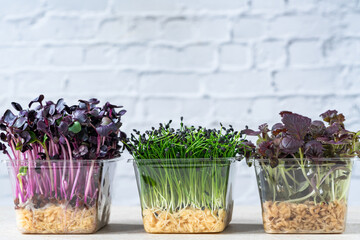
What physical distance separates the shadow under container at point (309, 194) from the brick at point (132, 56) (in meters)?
0.97

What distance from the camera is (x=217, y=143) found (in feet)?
2.63

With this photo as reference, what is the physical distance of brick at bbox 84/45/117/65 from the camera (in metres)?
1.69

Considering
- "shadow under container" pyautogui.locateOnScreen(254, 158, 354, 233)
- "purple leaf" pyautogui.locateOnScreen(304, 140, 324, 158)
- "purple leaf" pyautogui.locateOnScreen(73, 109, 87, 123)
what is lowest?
"shadow under container" pyautogui.locateOnScreen(254, 158, 354, 233)

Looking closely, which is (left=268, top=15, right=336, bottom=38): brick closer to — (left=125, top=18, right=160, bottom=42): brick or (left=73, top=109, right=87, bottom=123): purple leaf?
(left=125, top=18, right=160, bottom=42): brick

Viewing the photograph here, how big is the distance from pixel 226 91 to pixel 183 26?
11.6 inches

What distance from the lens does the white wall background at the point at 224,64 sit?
165 centimetres

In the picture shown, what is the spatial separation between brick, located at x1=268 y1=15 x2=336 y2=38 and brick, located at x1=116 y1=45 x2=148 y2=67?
481 mm

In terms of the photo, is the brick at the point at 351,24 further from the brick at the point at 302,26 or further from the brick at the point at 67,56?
the brick at the point at 67,56

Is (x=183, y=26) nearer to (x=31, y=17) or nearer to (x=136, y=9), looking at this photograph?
(x=136, y=9)

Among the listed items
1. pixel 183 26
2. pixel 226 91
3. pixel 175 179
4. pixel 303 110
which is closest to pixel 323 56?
pixel 303 110

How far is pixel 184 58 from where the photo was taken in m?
1.67

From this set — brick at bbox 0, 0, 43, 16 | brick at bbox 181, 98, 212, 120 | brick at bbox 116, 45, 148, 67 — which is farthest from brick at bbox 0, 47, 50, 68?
brick at bbox 181, 98, 212, 120

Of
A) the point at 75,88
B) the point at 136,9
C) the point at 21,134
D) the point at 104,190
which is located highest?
the point at 136,9

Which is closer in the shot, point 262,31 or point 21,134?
point 21,134
